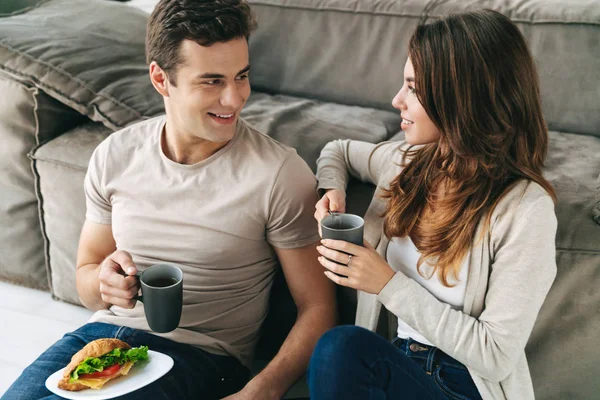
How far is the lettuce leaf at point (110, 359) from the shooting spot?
1.37 metres

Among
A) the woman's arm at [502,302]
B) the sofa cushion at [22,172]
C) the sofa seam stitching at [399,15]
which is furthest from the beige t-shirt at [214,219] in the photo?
the sofa seam stitching at [399,15]

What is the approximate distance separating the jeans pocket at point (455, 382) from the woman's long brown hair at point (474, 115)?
20cm

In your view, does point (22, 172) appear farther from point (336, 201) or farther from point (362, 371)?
point (362, 371)

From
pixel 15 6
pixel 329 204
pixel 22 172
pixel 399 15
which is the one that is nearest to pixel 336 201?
pixel 329 204

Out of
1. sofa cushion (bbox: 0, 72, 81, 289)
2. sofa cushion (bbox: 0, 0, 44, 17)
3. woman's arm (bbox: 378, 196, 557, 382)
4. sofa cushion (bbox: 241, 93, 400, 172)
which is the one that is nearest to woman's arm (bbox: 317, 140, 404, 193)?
sofa cushion (bbox: 241, 93, 400, 172)

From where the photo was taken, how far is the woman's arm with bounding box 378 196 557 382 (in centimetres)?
125

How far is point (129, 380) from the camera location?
1.39 meters

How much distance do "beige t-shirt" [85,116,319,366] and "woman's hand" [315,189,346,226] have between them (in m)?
0.08

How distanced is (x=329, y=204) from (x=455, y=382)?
19.1 inches

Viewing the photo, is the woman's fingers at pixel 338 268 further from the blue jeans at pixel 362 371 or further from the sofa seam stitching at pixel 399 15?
the sofa seam stitching at pixel 399 15

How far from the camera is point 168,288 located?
1312mm

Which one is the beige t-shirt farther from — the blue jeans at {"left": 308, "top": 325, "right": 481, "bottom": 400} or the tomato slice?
the blue jeans at {"left": 308, "top": 325, "right": 481, "bottom": 400}

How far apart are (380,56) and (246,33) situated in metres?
1.00

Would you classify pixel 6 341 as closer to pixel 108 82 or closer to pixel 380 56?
pixel 108 82
